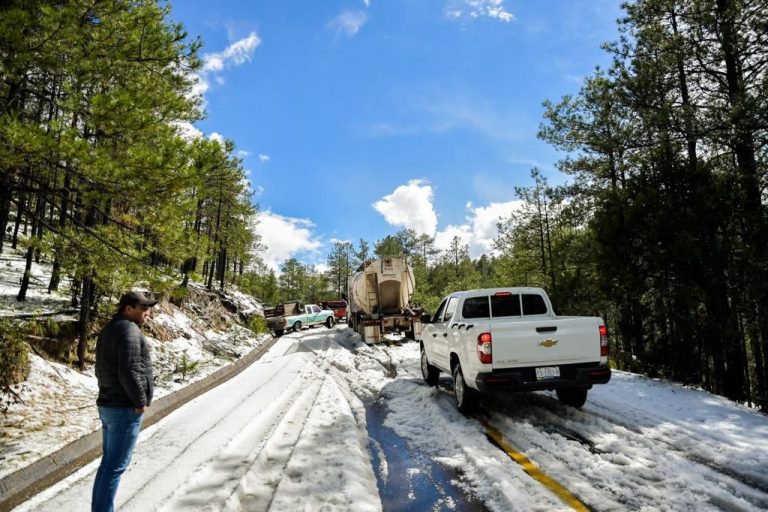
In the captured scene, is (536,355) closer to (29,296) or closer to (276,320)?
(29,296)

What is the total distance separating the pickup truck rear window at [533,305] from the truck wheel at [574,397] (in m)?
1.51

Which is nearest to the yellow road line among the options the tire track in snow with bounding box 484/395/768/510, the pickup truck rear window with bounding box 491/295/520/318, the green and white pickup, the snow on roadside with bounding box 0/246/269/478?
the tire track in snow with bounding box 484/395/768/510

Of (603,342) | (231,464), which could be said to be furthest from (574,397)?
(231,464)

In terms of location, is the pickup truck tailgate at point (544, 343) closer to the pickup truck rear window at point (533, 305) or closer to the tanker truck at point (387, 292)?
the pickup truck rear window at point (533, 305)

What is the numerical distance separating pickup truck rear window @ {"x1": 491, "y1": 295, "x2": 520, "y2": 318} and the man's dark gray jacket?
6003 millimetres

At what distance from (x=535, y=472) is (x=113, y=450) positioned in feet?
12.7

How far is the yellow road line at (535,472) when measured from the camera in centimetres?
366

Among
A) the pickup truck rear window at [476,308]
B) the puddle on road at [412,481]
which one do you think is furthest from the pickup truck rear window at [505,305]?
the puddle on road at [412,481]

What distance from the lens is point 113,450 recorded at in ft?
11.5

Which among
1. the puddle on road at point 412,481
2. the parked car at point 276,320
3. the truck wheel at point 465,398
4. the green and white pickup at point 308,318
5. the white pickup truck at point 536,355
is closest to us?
the puddle on road at point 412,481

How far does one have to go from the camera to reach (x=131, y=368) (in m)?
3.57

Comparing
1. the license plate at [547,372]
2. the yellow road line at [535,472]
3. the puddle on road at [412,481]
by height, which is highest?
the license plate at [547,372]

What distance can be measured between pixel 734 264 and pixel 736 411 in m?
3.56

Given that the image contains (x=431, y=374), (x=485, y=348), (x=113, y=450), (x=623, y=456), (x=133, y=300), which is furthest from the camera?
(x=431, y=374)
